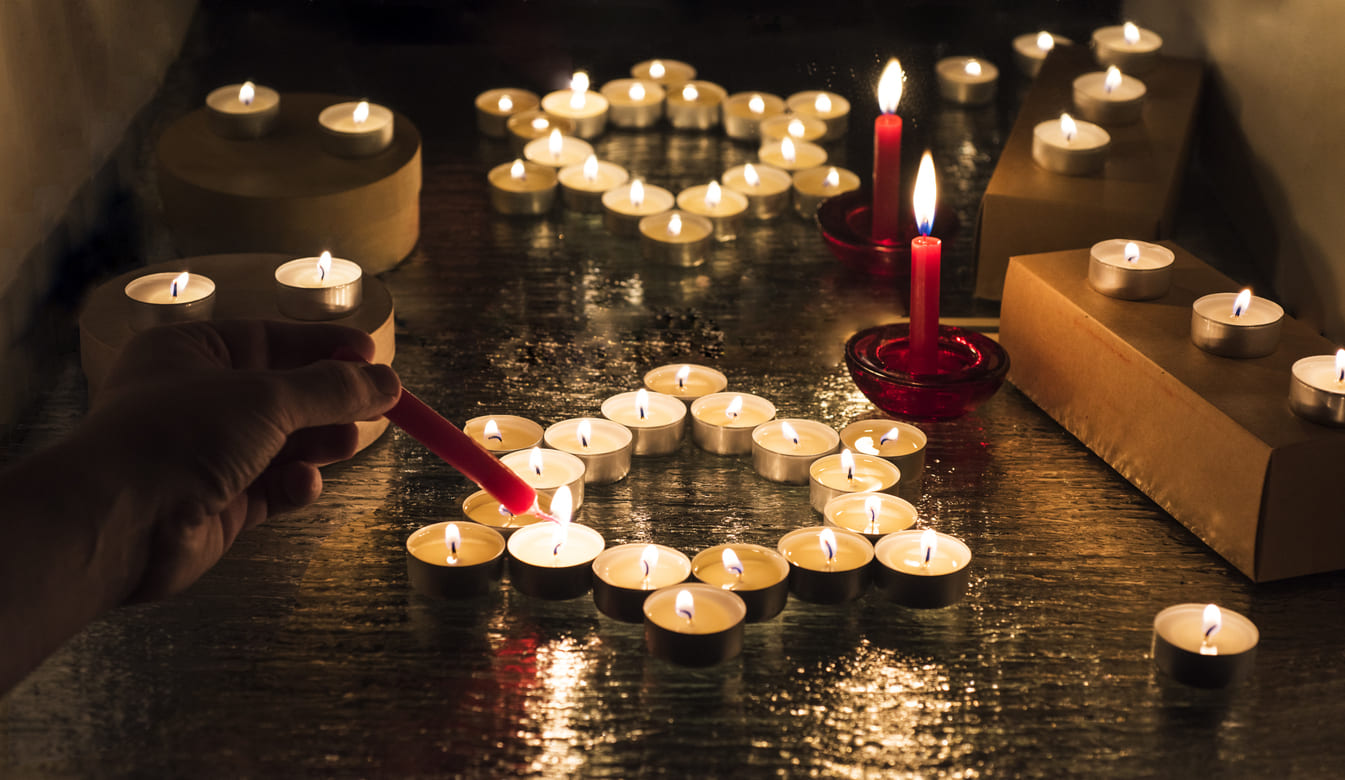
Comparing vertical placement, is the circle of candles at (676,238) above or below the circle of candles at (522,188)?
below

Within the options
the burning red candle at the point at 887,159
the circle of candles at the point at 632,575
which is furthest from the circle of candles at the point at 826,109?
the circle of candles at the point at 632,575

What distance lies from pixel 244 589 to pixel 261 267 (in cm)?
54

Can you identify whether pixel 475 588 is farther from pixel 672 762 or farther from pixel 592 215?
pixel 592 215

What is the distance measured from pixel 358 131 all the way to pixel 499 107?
502 mm

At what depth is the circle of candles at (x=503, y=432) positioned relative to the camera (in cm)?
160

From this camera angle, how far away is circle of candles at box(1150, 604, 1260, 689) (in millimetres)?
1237

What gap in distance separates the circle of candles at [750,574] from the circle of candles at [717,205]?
33.3 inches

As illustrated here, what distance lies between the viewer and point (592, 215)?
2236mm

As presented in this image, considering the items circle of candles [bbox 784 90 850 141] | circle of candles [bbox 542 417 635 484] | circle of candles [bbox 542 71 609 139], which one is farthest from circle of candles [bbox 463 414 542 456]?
circle of candles [bbox 784 90 850 141]

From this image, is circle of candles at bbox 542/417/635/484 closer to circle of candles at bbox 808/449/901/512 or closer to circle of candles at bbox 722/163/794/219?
circle of candles at bbox 808/449/901/512

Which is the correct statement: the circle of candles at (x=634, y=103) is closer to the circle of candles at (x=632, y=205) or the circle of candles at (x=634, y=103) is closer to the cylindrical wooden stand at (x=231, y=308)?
the circle of candles at (x=632, y=205)

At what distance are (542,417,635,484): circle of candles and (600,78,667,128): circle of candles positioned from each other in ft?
3.31

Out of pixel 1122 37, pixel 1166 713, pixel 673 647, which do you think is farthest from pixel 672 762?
pixel 1122 37

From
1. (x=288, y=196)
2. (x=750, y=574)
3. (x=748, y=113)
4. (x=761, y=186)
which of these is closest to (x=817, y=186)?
(x=761, y=186)
